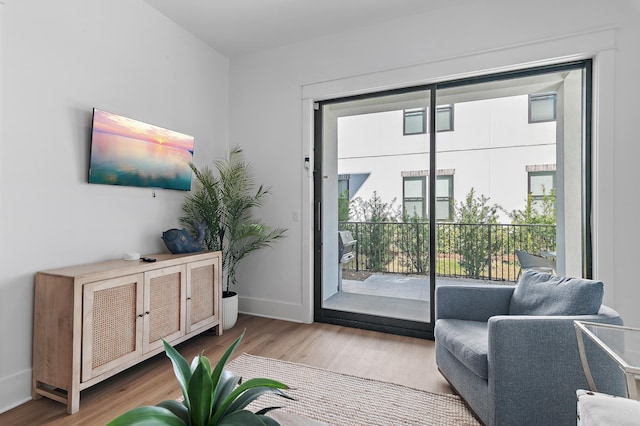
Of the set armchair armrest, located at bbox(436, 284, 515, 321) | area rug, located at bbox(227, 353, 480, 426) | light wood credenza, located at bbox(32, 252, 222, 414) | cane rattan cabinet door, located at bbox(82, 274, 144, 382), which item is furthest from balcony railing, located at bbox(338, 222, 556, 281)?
cane rattan cabinet door, located at bbox(82, 274, 144, 382)

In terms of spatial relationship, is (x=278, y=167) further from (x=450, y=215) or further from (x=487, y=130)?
(x=487, y=130)

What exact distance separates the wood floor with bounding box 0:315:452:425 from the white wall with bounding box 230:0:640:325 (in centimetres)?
45

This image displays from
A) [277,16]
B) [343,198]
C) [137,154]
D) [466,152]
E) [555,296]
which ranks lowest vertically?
[555,296]

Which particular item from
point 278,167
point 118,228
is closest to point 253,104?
point 278,167

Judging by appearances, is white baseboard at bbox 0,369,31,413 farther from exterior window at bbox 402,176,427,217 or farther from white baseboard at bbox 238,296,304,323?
exterior window at bbox 402,176,427,217

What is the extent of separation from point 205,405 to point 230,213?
8.43 feet

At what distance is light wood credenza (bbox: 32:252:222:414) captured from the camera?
1.86 m

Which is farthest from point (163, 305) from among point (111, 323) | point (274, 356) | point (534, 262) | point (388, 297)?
point (534, 262)

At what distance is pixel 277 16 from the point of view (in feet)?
9.82

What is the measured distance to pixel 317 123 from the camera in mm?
3441

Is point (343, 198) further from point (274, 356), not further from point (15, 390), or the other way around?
point (15, 390)

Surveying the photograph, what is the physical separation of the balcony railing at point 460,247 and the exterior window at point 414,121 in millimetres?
901

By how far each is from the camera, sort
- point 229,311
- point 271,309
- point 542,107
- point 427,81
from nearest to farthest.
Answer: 1. point 542,107
2. point 427,81
3. point 229,311
4. point 271,309

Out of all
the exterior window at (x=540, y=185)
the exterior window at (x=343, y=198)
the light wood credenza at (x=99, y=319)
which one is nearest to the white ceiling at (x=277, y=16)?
the exterior window at (x=343, y=198)
